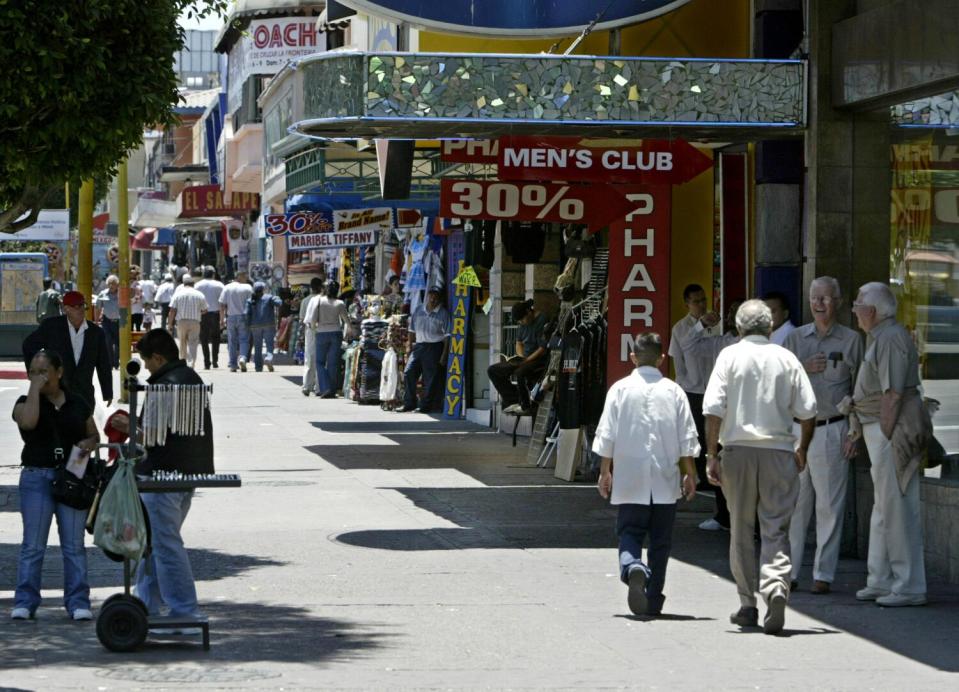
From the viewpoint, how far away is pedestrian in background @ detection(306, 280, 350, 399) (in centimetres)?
2656

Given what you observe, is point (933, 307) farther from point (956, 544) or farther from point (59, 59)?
point (59, 59)

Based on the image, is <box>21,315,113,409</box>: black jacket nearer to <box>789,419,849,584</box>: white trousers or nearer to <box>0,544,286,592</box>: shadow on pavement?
<box>0,544,286,592</box>: shadow on pavement

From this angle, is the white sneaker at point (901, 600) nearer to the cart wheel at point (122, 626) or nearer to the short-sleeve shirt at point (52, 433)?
the cart wheel at point (122, 626)

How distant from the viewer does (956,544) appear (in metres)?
10.9

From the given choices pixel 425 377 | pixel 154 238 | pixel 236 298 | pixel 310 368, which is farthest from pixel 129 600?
pixel 154 238

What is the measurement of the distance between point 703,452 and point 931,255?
3998 mm

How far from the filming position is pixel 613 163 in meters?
13.4

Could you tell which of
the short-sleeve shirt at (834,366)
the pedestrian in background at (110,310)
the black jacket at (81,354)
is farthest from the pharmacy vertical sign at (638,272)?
the pedestrian in background at (110,310)

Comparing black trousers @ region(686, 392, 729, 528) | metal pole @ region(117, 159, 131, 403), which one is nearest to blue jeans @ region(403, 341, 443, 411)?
metal pole @ region(117, 159, 131, 403)

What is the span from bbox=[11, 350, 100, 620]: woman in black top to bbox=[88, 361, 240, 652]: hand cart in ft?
2.64

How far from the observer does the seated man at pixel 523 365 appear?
60.1 feet

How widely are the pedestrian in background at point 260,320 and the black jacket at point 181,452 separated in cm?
2306

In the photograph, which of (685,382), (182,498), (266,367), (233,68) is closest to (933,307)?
(685,382)

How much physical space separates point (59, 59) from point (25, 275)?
29.6 meters
